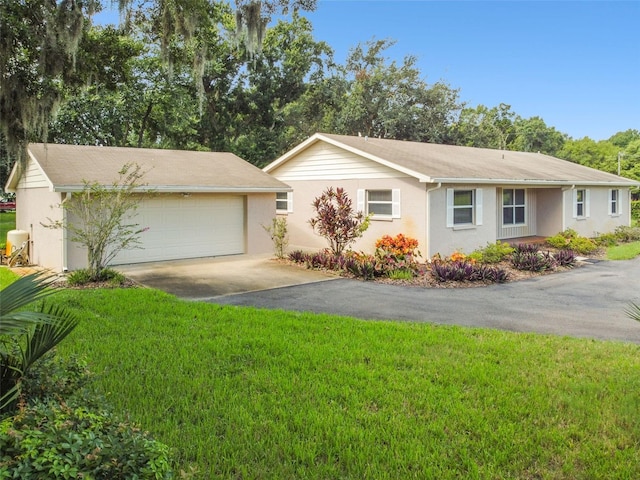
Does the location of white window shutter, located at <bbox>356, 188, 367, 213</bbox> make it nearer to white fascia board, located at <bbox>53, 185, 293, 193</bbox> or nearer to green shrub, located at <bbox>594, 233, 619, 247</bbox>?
white fascia board, located at <bbox>53, 185, 293, 193</bbox>

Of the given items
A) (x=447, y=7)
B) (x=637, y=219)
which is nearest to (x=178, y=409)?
(x=447, y=7)

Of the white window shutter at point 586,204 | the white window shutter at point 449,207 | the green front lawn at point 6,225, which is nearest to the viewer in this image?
the white window shutter at point 449,207

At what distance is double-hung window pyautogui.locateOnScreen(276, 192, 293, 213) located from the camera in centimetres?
1953

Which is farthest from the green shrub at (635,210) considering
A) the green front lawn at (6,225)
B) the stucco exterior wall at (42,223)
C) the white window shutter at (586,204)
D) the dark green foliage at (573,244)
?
the green front lawn at (6,225)

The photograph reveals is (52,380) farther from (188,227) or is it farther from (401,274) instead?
(188,227)

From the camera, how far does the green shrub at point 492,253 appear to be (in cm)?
1468

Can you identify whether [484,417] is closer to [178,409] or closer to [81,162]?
[178,409]

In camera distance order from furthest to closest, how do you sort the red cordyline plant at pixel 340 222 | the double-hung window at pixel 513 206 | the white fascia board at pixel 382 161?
the double-hung window at pixel 513 206 < the white fascia board at pixel 382 161 < the red cordyline plant at pixel 340 222

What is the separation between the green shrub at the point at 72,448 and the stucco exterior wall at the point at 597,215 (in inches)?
809

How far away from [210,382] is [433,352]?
2695 millimetres

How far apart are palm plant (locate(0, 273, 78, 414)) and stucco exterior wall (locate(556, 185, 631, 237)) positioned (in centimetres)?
2056

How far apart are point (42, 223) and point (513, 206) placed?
54.2 ft

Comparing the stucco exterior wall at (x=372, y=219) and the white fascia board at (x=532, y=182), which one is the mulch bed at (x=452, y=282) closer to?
the stucco exterior wall at (x=372, y=219)

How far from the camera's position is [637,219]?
1172 inches
